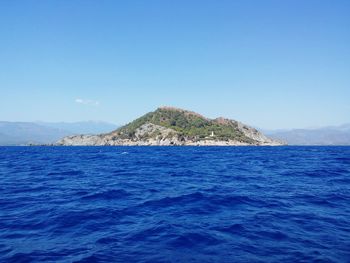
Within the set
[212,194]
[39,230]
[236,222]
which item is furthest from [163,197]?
[39,230]

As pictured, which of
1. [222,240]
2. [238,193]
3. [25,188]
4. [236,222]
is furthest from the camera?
[25,188]

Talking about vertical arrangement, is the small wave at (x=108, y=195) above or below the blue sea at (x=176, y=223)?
above

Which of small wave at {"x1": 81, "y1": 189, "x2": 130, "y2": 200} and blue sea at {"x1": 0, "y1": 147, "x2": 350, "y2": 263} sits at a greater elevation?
small wave at {"x1": 81, "y1": 189, "x2": 130, "y2": 200}

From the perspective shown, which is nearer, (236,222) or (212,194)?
(236,222)

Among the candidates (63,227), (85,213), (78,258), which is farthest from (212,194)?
(78,258)

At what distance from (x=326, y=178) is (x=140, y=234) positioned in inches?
938

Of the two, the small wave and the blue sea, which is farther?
the small wave

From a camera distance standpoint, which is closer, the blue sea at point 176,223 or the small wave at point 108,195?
the blue sea at point 176,223

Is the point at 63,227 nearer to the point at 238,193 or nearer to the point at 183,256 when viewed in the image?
the point at 183,256

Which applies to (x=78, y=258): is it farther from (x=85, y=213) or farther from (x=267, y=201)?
(x=267, y=201)

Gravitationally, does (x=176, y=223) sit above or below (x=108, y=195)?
below

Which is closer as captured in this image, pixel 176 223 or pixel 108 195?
pixel 176 223

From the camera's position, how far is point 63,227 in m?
14.1

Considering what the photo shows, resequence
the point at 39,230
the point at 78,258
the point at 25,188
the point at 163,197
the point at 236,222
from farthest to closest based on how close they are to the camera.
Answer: the point at 25,188, the point at 163,197, the point at 236,222, the point at 39,230, the point at 78,258
